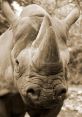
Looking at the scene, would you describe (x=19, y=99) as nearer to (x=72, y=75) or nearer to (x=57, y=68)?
(x=57, y=68)

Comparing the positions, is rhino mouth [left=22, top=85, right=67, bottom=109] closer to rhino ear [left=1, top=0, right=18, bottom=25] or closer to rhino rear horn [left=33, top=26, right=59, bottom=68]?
rhino rear horn [left=33, top=26, right=59, bottom=68]

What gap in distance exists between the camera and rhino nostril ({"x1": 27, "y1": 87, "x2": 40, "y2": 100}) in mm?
3592

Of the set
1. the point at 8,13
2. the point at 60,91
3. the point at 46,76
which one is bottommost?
the point at 60,91

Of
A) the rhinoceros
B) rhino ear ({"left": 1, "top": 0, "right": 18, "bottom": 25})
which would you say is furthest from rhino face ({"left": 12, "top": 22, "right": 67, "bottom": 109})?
rhino ear ({"left": 1, "top": 0, "right": 18, "bottom": 25})

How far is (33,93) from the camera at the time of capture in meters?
3.63

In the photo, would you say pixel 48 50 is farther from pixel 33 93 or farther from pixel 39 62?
pixel 33 93

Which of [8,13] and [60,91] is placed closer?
[60,91]

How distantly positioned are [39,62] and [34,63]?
0.06 m

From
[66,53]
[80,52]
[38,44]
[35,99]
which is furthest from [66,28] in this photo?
[80,52]

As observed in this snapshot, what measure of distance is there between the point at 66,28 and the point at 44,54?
0.75 meters

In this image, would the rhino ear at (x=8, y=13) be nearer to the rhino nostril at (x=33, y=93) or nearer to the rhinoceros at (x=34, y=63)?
the rhinoceros at (x=34, y=63)

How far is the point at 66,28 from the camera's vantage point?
14.1 ft

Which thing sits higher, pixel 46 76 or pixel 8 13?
pixel 8 13

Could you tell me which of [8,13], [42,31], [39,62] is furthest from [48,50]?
[8,13]
